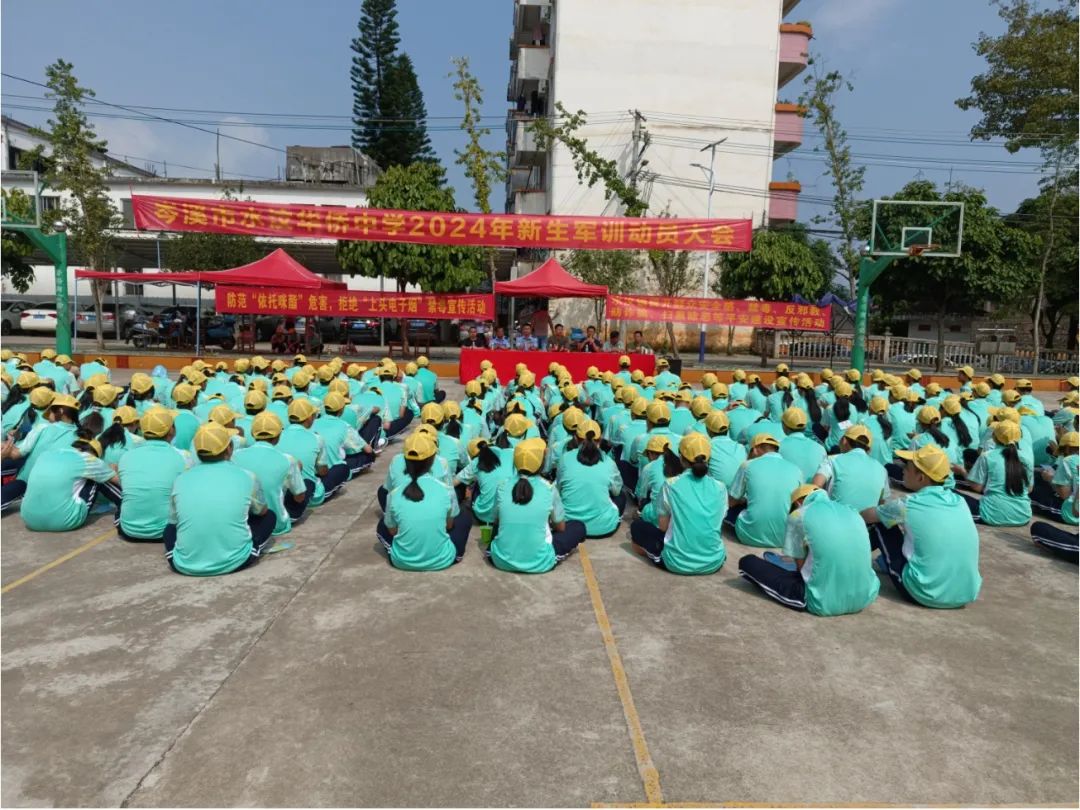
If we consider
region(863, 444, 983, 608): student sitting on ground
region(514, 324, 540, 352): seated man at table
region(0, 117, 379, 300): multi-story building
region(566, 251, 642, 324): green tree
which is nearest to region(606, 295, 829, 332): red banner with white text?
region(514, 324, 540, 352): seated man at table

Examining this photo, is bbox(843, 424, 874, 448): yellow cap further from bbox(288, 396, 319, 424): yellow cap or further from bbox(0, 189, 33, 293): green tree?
bbox(0, 189, 33, 293): green tree

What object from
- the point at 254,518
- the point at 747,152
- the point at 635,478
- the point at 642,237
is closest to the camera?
the point at 254,518

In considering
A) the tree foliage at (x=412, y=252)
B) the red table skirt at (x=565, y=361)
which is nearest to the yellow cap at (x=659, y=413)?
the red table skirt at (x=565, y=361)

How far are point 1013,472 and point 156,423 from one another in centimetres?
801

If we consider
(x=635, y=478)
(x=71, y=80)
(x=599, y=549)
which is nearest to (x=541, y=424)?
(x=635, y=478)

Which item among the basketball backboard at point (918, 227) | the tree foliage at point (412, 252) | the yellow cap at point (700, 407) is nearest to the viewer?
the yellow cap at point (700, 407)

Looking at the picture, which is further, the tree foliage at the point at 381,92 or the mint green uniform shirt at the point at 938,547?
the tree foliage at the point at 381,92

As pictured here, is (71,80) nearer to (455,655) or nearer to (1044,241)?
(455,655)

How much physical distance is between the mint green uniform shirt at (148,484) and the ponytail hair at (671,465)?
409 centimetres

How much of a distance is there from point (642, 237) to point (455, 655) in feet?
50.1

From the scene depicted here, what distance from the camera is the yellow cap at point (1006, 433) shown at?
7.27 m

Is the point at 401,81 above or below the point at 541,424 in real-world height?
above

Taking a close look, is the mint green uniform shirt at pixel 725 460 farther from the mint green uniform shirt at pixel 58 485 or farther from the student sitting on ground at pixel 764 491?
the mint green uniform shirt at pixel 58 485

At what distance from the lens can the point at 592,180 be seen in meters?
32.7
